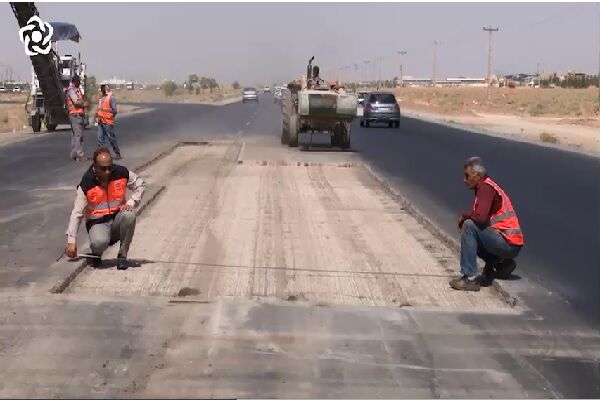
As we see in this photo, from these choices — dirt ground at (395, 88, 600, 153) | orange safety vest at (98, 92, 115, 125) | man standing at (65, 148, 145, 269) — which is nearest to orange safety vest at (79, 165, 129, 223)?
man standing at (65, 148, 145, 269)

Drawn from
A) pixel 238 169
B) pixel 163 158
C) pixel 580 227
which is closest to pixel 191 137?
pixel 163 158

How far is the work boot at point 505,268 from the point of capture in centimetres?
875

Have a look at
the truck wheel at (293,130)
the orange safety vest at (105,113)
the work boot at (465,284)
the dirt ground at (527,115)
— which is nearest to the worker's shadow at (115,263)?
the work boot at (465,284)

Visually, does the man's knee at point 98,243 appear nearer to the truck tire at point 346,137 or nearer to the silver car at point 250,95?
the truck tire at point 346,137

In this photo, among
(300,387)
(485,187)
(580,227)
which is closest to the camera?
(300,387)

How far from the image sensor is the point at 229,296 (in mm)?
7832

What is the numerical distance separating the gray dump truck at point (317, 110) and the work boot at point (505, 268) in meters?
17.1

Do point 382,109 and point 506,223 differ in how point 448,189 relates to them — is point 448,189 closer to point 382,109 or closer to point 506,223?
point 506,223

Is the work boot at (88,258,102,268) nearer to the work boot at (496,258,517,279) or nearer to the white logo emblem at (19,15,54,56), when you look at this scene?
the work boot at (496,258,517,279)

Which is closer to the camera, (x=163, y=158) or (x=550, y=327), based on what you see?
(x=550, y=327)

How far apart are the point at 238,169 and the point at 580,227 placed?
8.99 metres

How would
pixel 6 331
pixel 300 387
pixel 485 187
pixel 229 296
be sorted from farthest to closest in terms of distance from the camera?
pixel 485 187 → pixel 229 296 → pixel 6 331 → pixel 300 387

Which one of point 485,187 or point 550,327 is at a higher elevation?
point 485,187

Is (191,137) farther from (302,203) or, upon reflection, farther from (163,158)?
(302,203)
